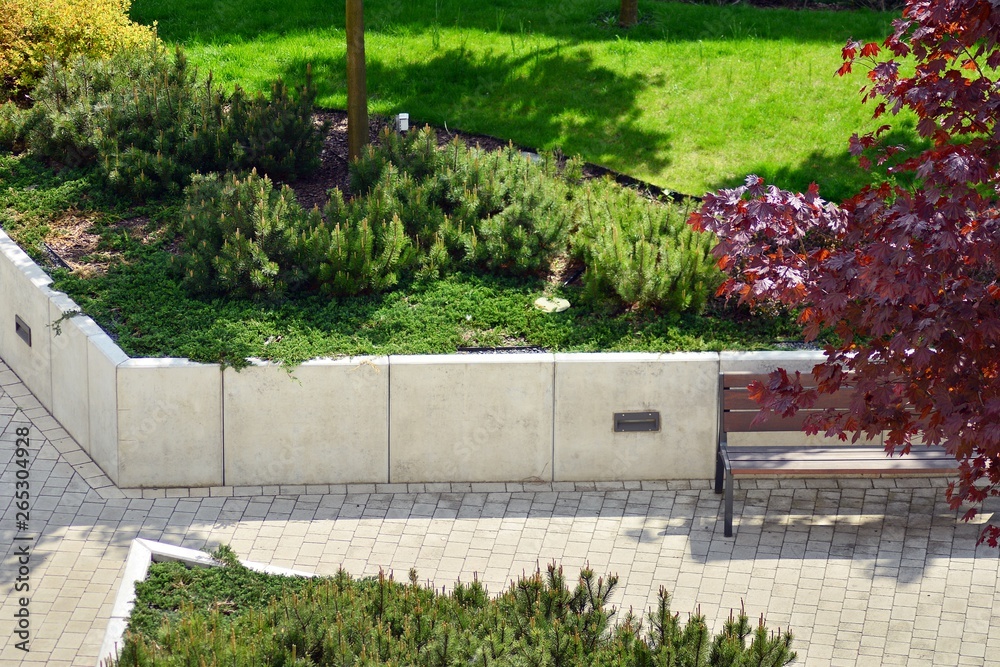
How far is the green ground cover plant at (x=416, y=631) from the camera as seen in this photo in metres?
6.27

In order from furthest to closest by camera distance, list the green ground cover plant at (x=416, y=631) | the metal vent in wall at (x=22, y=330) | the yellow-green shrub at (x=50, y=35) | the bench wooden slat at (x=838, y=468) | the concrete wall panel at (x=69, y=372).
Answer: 1. the yellow-green shrub at (x=50, y=35)
2. the metal vent in wall at (x=22, y=330)
3. the concrete wall panel at (x=69, y=372)
4. the bench wooden slat at (x=838, y=468)
5. the green ground cover plant at (x=416, y=631)

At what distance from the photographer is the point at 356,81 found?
11773 millimetres

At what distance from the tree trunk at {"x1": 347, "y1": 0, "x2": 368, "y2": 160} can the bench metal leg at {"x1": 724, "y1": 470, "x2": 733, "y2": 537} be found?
4.83 metres

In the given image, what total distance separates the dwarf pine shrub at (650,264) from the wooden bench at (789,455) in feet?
3.31

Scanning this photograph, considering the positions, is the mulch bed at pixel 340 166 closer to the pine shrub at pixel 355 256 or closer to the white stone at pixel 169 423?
the pine shrub at pixel 355 256

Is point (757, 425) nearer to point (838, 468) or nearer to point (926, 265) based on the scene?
point (838, 468)

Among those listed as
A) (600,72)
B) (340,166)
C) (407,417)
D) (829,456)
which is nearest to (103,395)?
(407,417)

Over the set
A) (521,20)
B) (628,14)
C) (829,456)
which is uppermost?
(628,14)

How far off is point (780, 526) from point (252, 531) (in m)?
3.58

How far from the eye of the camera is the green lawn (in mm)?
12555

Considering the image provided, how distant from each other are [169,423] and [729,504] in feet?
12.8

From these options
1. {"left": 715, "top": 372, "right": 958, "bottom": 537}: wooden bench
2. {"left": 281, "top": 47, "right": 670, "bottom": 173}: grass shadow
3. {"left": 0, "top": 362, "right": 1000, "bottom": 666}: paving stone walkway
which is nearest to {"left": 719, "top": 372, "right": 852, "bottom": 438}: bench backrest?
{"left": 715, "top": 372, "right": 958, "bottom": 537}: wooden bench

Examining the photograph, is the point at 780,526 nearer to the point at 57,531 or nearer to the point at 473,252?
the point at 473,252

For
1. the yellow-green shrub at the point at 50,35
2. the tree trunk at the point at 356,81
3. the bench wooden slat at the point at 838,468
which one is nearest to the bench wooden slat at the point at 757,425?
the bench wooden slat at the point at 838,468
